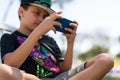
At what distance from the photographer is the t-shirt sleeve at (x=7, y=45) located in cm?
118

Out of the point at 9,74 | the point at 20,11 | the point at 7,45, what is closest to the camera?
the point at 9,74

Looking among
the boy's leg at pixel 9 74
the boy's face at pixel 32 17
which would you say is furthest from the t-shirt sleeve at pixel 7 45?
the boy's leg at pixel 9 74

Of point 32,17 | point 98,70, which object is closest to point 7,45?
point 32,17

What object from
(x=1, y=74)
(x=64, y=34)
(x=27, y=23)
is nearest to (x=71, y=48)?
(x=64, y=34)

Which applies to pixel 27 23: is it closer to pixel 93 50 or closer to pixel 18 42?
pixel 18 42

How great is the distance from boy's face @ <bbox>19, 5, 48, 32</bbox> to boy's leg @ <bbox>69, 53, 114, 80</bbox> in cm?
33

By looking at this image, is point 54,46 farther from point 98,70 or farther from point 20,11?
point 98,70

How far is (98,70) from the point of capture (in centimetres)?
101

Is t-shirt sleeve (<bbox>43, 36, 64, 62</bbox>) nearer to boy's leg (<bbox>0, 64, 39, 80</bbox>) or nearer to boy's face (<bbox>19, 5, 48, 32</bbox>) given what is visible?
boy's face (<bbox>19, 5, 48, 32</bbox>)

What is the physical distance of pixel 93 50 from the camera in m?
16.9

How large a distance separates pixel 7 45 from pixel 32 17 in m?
0.17

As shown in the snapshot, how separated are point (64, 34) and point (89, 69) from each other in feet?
0.79

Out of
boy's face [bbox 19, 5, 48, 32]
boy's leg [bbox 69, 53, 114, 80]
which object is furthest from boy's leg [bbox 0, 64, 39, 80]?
boy's face [bbox 19, 5, 48, 32]

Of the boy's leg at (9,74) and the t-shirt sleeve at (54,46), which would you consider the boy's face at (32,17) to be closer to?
the t-shirt sleeve at (54,46)
